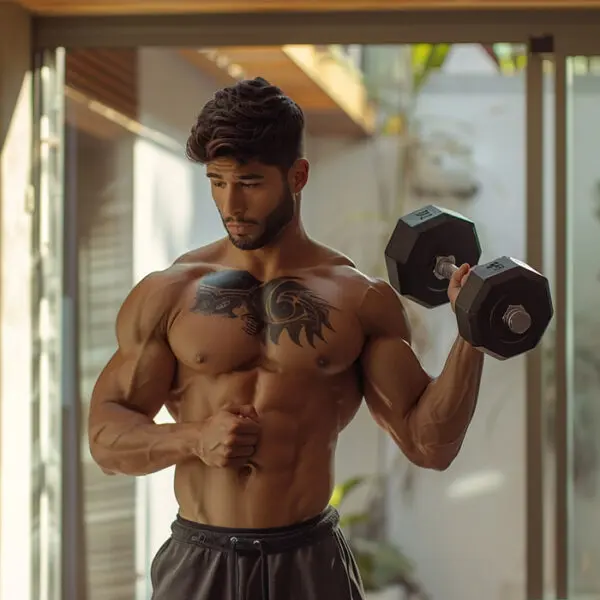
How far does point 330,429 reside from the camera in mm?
1118

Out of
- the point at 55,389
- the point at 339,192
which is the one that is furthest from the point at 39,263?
the point at 339,192

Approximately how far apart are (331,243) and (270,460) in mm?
1557

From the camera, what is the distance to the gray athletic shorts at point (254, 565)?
1061 millimetres

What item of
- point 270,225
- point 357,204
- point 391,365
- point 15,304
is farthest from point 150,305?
point 357,204

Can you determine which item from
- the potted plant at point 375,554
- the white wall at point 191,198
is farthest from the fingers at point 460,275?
the potted plant at point 375,554

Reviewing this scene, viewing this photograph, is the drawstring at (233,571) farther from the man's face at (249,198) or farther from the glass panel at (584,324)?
the glass panel at (584,324)

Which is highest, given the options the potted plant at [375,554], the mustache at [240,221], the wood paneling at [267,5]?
the wood paneling at [267,5]

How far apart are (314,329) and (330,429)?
0.13 metres

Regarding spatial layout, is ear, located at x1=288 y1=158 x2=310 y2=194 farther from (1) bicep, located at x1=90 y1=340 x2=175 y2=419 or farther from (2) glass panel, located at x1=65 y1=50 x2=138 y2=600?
(2) glass panel, located at x1=65 y1=50 x2=138 y2=600

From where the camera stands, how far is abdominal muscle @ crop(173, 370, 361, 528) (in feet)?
3.52

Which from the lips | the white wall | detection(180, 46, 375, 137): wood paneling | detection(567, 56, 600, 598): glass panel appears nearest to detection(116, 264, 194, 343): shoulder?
the lips

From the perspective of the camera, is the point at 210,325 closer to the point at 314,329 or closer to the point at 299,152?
the point at 314,329

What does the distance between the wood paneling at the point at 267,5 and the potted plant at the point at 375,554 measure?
47.4 inches

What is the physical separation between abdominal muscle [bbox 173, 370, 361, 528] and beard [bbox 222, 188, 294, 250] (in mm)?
148
